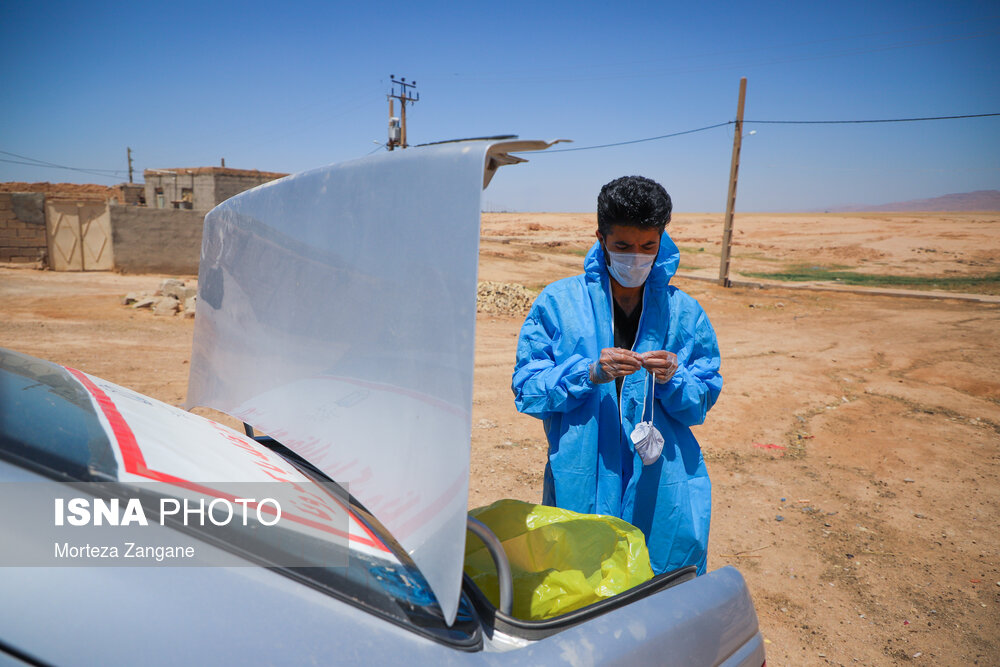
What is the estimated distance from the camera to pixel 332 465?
46.6 inches

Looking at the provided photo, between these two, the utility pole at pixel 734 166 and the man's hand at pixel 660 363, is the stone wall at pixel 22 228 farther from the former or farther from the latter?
the man's hand at pixel 660 363

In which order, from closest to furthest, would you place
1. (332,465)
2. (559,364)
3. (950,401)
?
(332,465), (559,364), (950,401)

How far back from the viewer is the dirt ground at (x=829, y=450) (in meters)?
3.11

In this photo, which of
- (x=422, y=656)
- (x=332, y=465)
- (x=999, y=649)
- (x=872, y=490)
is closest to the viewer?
(x=422, y=656)

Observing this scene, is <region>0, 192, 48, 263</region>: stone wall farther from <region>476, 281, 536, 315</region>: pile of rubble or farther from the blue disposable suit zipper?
the blue disposable suit zipper

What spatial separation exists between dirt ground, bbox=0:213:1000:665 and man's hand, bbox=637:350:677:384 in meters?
1.84

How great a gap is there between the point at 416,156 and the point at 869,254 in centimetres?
3366

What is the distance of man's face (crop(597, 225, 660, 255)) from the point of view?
187 cm

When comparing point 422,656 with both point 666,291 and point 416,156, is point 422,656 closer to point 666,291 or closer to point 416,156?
point 416,156

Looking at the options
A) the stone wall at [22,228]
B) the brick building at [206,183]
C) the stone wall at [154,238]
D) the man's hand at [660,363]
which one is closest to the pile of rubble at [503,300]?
the stone wall at [154,238]

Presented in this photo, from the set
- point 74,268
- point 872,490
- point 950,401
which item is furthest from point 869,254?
point 74,268

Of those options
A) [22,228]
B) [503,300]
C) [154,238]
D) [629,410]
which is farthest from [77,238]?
[629,410]

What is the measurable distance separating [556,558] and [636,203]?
1.08m

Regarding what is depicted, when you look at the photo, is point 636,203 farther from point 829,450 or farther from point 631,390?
point 829,450
